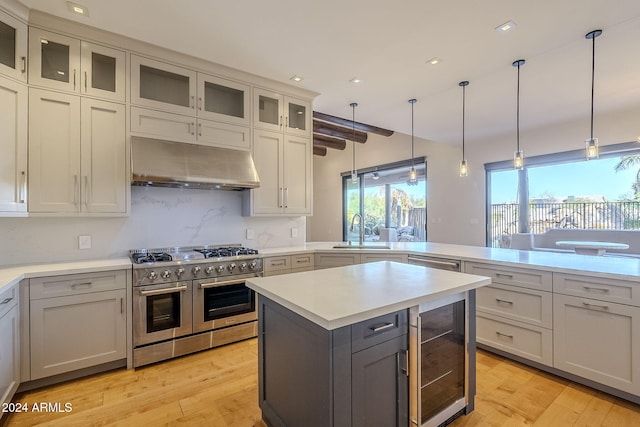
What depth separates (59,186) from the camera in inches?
92.0

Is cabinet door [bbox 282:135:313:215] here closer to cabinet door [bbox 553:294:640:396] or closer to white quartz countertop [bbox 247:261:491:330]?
white quartz countertop [bbox 247:261:491:330]

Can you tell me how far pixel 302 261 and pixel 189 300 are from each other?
1.24 meters

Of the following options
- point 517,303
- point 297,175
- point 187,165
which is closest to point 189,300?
point 187,165

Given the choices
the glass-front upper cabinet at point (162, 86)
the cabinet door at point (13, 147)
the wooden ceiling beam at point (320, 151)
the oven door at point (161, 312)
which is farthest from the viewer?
the wooden ceiling beam at point (320, 151)

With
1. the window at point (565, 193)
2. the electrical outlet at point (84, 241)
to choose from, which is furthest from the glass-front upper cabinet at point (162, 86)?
the window at point (565, 193)

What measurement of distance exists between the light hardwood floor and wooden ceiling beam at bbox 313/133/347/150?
5.94 metres

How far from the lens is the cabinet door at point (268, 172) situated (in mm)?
3342

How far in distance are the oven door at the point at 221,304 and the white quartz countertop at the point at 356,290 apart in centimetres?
119

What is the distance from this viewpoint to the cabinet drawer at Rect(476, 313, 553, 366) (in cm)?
227

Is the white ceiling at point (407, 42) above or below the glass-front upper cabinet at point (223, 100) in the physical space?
above

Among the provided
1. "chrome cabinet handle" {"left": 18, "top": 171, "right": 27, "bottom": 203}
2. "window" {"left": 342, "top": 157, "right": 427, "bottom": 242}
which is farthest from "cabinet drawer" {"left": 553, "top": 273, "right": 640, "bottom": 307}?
"window" {"left": 342, "top": 157, "right": 427, "bottom": 242}

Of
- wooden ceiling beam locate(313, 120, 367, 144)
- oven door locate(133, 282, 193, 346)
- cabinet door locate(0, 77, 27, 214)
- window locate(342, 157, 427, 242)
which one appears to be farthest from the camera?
window locate(342, 157, 427, 242)

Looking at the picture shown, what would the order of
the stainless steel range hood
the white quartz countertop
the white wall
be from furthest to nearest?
the white wall
the stainless steel range hood
the white quartz countertop

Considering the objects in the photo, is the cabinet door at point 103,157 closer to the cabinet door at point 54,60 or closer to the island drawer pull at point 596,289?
the cabinet door at point 54,60
